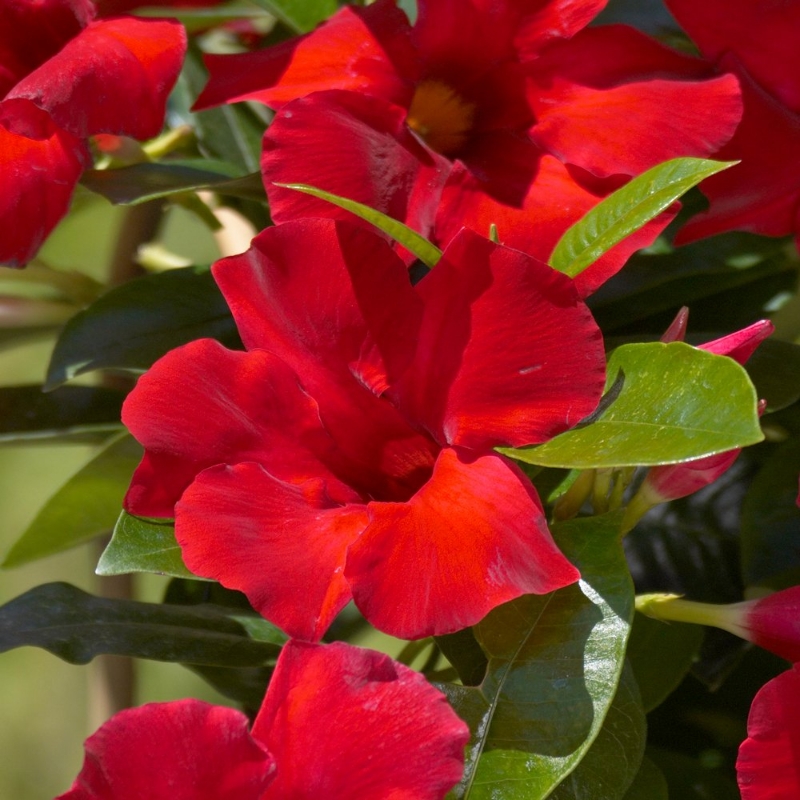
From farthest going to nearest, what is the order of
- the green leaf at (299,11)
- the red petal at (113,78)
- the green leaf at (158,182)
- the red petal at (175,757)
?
the green leaf at (299,11)
the green leaf at (158,182)
the red petal at (113,78)
the red petal at (175,757)

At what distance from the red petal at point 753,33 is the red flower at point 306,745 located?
1.29 feet

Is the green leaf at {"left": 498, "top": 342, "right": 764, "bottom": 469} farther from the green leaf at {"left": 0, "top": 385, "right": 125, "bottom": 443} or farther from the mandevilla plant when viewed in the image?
the green leaf at {"left": 0, "top": 385, "right": 125, "bottom": 443}

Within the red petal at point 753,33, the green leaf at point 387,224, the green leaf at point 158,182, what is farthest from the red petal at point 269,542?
the red petal at point 753,33

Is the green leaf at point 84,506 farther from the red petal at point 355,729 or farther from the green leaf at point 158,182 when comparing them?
the red petal at point 355,729

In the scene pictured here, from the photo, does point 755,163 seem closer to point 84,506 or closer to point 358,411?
point 358,411

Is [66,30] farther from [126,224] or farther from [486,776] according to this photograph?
[486,776]

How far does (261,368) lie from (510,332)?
0.35 ft

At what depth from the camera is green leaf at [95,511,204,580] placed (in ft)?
1.54

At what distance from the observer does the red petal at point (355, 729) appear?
36 centimetres

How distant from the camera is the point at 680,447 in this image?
372 millimetres

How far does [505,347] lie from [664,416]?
0.22 ft

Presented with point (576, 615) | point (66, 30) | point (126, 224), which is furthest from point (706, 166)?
point (126, 224)

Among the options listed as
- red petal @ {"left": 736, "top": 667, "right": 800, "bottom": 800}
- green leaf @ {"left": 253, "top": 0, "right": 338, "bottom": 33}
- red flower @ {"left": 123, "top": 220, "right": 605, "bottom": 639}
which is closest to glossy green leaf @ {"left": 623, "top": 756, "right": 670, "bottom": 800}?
red petal @ {"left": 736, "top": 667, "right": 800, "bottom": 800}

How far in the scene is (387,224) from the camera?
1.36 feet
